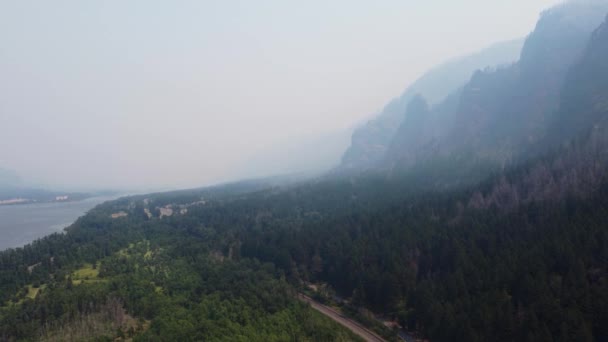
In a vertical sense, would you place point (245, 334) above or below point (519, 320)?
above

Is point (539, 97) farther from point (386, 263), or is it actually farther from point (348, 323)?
point (348, 323)

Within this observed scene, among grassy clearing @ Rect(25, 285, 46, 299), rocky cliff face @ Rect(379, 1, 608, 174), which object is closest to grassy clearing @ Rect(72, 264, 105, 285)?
grassy clearing @ Rect(25, 285, 46, 299)

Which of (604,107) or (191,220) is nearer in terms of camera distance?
(604,107)

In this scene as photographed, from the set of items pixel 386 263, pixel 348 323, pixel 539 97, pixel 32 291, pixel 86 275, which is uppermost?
pixel 539 97

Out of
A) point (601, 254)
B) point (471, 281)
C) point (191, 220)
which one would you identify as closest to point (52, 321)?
point (471, 281)

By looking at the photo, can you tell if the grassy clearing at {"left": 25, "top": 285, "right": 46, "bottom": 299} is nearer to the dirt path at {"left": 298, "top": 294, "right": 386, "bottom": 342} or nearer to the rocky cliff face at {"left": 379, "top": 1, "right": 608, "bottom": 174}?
the dirt path at {"left": 298, "top": 294, "right": 386, "bottom": 342}

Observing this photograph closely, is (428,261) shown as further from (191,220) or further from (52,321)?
(191,220)

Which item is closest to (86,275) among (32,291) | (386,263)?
(32,291)

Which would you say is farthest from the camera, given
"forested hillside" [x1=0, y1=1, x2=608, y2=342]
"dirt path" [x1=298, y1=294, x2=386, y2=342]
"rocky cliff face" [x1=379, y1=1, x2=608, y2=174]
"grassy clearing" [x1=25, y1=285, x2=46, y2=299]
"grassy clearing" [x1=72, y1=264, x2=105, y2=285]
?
"rocky cliff face" [x1=379, y1=1, x2=608, y2=174]

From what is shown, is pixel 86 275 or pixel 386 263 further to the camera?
pixel 86 275
